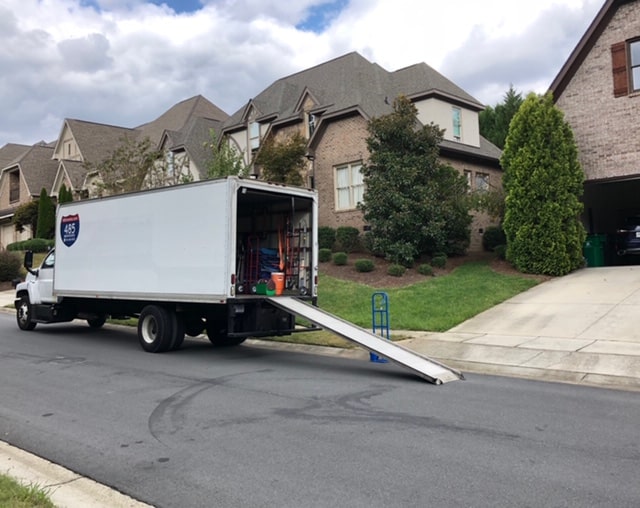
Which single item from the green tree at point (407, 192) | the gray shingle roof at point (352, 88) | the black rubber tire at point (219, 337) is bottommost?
the black rubber tire at point (219, 337)

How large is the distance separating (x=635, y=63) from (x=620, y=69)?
50 centimetres

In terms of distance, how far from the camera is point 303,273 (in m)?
12.2

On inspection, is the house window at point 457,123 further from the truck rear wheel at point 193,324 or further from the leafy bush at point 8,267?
the leafy bush at point 8,267

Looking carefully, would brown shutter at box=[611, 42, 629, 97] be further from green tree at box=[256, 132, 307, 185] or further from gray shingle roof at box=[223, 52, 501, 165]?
green tree at box=[256, 132, 307, 185]

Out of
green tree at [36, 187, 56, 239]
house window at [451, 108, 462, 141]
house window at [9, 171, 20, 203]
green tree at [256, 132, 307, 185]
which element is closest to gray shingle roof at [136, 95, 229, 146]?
green tree at [36, 187, 56, 239]

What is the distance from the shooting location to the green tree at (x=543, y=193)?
17812 millimetres

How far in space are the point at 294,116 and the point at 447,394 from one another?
22116mm

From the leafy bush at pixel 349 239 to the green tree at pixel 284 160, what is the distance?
3257 millimetres

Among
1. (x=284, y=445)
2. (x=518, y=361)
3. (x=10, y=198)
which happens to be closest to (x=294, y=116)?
(x=518, y=361)

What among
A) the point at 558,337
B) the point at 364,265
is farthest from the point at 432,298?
the point at 558,337

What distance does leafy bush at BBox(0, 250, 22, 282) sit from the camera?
29.3 meters

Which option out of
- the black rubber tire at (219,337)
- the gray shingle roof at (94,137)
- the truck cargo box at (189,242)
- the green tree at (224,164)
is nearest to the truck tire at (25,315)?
the truck cargo box at (189,242)

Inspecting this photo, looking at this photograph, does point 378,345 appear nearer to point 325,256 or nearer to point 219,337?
point 219,337

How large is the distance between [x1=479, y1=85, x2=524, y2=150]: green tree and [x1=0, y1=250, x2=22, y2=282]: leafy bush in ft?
107
